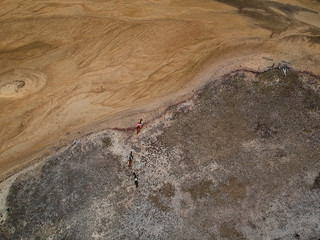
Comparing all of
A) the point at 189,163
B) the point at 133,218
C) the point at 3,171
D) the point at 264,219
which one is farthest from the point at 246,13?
the point at 3,171

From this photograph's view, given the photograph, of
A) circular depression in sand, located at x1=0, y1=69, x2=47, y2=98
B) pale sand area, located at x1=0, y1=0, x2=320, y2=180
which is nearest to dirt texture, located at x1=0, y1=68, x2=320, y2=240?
pale sand area, located at x1=0, y1=0, x2=320, y2=180

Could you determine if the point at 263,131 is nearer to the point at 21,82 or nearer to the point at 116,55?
the point at 116,55

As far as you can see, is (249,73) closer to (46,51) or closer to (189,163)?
(189,163)

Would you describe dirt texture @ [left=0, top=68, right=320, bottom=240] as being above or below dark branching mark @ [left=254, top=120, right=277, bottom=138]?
below

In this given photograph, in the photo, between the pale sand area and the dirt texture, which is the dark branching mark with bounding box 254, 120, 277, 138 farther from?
the pale sand area

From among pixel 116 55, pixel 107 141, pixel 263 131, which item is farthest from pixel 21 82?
pixel 263 131

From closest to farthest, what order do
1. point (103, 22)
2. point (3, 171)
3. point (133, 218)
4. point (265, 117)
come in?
point (133, 218)
point (3, 171)
point (265, 117)
point (103, 22)
